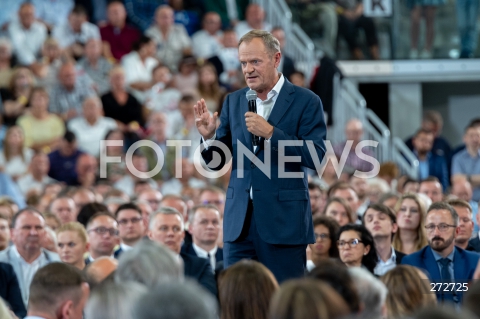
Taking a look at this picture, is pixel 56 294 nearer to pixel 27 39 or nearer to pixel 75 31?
pixel 27 39

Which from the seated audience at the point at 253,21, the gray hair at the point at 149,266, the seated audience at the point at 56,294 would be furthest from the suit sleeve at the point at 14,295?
the seated audience at the point at 253,21

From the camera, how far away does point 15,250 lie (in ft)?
22.5

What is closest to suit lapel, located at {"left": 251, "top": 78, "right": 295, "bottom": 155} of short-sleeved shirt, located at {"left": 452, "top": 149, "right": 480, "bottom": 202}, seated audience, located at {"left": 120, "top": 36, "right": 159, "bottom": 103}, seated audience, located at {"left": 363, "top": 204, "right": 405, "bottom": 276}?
seated audience, located at {"left": 363, "top": 204, "right": 405, "bottom": 276}

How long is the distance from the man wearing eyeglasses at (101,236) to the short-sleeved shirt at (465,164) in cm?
537

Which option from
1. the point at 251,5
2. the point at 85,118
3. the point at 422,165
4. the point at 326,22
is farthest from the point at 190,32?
the point at 422,165

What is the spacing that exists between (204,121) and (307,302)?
5.91 feet

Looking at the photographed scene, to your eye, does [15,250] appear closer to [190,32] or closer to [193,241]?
[193,241]

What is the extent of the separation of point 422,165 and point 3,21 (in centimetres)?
602

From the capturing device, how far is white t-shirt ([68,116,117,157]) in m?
10.6

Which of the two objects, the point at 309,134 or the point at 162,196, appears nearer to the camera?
the point at 309,134

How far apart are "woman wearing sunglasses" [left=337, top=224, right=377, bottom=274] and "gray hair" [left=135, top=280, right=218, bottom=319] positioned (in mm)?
3513

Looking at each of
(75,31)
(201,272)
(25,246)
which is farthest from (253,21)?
(201,272)

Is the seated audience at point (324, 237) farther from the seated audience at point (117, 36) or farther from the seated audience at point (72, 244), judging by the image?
the seated audience at point (117, 36)

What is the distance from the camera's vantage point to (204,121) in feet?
14.5
